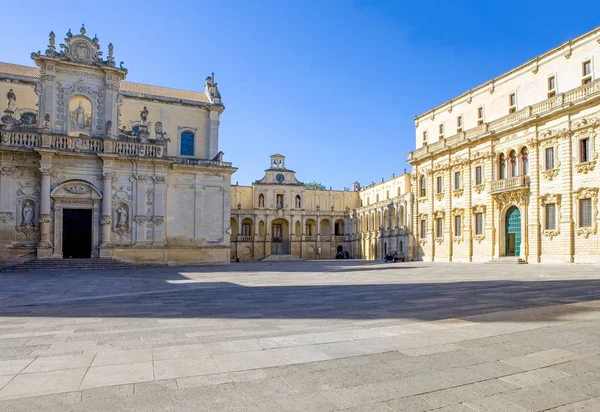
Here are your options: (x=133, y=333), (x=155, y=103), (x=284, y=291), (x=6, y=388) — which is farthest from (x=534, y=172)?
(x=6, y=388)

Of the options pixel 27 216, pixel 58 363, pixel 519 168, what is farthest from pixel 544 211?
pixel 27 216

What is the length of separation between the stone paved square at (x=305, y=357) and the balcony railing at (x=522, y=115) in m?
25.1

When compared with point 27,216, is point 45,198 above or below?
above

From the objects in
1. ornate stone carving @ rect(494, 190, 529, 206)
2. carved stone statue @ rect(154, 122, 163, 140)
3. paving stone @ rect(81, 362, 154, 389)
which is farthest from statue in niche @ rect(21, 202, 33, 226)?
ornate stone carving @ rect(494, 190, 529, 206)

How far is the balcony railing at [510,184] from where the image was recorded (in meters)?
34.3

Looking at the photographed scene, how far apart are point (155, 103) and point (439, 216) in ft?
93.0

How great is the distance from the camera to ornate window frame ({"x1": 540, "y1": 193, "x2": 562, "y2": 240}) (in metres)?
31.6

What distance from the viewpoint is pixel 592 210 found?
2931cm

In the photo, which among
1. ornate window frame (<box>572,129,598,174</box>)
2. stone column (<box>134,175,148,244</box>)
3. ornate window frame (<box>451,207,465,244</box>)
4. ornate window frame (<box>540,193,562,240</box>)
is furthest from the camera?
ornate window frame (<box>451,207,465,244</box>)

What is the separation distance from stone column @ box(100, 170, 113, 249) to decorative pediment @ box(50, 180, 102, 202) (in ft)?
1.78

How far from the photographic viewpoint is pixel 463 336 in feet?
21.9

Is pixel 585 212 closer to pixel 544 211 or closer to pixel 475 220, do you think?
pixel 544 211

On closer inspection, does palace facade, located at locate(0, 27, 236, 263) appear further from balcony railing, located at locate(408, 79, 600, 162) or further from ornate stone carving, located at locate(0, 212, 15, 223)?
balcony railing, located at locate(408, 79, 600, 162)

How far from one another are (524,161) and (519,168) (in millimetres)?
633
